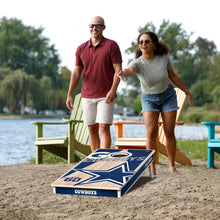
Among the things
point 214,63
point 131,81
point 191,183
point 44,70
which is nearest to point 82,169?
point 191,183

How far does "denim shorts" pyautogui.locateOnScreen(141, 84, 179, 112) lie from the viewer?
136 inches

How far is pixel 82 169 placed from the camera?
3.07m

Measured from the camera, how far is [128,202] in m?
2.74

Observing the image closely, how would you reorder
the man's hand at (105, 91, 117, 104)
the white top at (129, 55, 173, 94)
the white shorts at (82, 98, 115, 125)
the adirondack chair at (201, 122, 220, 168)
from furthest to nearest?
1. the adirondack chair at (201, 122, 220, 168)
2. the white shorts at (82, 98, 115, 125)
3. the man's hand at (105, 91, 117, 104)
4. the white top at (129, 55, 173, 94)

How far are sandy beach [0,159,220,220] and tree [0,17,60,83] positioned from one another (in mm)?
39527

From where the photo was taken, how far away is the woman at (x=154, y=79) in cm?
339

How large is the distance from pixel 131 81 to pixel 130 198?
30.5m

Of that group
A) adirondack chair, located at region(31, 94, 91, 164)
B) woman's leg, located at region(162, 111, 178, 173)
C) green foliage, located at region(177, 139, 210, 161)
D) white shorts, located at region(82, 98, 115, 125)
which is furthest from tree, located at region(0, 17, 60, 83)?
woman's leg, located at region(162, 111, 178, 173)

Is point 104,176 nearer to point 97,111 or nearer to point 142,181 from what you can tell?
point 142,181

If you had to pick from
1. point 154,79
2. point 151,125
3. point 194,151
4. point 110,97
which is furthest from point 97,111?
point 194,151

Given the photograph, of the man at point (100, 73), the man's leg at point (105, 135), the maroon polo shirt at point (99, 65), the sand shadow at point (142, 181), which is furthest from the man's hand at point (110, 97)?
Answer: the sand shadow at point (142, 181)

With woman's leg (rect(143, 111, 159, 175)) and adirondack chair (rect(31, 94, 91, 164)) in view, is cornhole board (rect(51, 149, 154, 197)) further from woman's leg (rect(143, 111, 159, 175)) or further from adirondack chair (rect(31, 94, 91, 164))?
adirondack chair (rect(31, 94, 91, 164))

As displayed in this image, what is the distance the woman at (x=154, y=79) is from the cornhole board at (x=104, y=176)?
0.40m

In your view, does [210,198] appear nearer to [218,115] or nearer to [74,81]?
[74,81]
